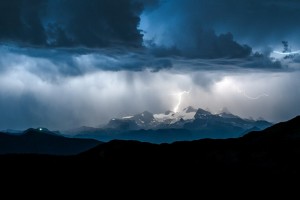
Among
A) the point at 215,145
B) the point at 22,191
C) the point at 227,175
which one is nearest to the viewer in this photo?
the point at 227,175

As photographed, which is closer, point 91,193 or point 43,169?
A: point 91,193

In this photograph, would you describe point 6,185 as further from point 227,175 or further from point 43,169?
point 227,175

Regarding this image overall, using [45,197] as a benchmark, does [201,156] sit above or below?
above

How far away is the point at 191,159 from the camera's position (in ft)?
350

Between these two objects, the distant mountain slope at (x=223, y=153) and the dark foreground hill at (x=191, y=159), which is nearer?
the distant mountain slope at (x=223, y=153)

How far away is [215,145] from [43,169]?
4800 cm

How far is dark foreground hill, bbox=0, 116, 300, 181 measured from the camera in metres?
94.2

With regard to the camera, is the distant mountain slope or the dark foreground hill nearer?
the distant mountain slope

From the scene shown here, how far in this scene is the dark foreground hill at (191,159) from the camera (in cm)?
9423

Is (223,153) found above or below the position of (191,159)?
above

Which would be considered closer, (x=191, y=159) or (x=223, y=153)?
(x=223, y=153)

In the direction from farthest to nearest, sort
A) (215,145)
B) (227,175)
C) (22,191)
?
(215,145) → (22,191) → (227,175)

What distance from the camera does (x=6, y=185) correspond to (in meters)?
105

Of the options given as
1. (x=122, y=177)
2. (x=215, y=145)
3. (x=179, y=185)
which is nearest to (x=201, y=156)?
(x=215, y=145)
